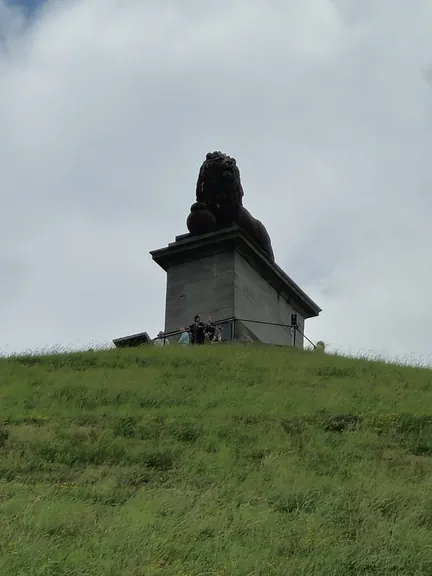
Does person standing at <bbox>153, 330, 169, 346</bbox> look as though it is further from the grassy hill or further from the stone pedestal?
the grassy hill

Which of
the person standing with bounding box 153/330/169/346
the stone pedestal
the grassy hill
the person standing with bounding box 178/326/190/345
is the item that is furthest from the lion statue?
the grassy hill

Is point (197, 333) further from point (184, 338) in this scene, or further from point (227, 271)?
point (227, 271)

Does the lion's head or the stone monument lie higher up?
the lion's head

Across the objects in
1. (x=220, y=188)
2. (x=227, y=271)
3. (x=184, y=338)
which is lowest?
(x=184, y=338)

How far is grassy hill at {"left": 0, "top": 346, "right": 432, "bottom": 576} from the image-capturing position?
782cm

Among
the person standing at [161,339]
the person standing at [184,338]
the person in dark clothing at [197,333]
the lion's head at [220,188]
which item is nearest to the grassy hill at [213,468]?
the person standing at [184,338]

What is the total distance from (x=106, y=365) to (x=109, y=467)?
744 cm

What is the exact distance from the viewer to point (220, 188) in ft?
81.7

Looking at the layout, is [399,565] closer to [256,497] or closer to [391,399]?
[256,497]

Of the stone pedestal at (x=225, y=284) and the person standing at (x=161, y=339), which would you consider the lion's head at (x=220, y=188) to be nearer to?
the stone pedestal at (x=225, y=284)

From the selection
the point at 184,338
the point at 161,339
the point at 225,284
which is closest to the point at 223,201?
the point at 225,284

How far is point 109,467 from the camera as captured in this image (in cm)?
1097

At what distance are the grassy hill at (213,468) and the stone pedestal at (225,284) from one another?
4.48m

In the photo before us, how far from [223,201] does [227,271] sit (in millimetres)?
2179
